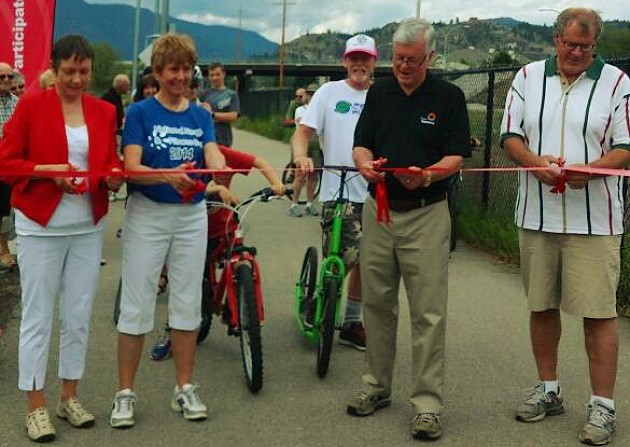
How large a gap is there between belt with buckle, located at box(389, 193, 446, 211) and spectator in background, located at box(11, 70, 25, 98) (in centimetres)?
483

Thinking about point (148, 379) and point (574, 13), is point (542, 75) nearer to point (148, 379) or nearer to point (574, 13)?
point (574, 13)

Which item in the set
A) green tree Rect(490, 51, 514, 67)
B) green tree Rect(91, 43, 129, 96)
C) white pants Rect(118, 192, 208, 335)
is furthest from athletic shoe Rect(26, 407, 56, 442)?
green tree Rect(91, 43, 129, 96)

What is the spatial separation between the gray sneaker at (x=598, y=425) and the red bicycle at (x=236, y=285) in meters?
1.77

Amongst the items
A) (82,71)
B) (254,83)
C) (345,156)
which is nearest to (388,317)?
(345,156)

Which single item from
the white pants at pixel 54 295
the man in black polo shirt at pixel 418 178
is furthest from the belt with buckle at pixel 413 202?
the white pants at pixel 54 295

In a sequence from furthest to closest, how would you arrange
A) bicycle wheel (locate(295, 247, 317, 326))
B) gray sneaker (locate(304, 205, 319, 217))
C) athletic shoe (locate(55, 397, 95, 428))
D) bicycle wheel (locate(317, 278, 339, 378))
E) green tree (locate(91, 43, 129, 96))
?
green tree (locate(91, 43, 129, 96)) → gray sneaker (locate(304, 205, 319, 217)) → bicycle wheel (locate(295, 247, 317, 326)) → bicycle wheel (locate(317, 278, 339, 378)) → athletic shoe (locate(55, 397, 95, 428))

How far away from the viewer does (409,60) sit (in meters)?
4.42

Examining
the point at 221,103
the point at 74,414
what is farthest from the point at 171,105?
the point at 221,103

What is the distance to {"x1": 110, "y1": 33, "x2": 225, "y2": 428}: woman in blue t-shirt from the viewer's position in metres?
4.47

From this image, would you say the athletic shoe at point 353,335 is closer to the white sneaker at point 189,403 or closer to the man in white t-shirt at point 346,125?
the man in white t-shirt at point 346,125

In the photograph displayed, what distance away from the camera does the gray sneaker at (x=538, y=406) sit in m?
4.78

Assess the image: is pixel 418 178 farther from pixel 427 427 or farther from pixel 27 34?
pixel 27 34

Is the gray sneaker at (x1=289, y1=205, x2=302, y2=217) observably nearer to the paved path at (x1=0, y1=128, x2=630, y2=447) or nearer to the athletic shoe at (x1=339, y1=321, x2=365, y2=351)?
the paved path at (x1=0, y1=128, x2=630, y2=447)

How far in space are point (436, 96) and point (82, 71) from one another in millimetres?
1724
